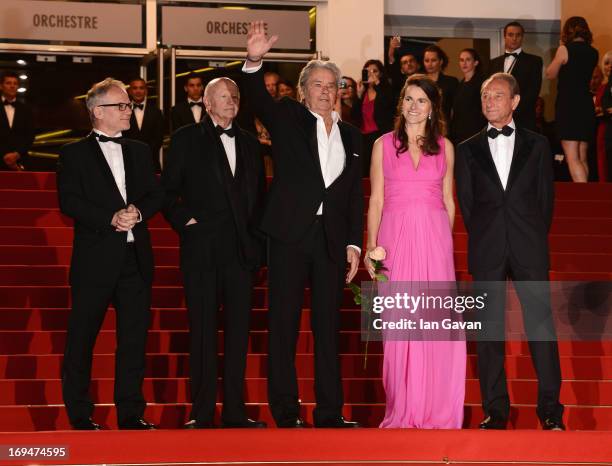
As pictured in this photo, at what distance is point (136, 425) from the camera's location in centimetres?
617

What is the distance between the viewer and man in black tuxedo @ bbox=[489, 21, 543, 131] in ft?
37.1

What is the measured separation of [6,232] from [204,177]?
12.0 ft

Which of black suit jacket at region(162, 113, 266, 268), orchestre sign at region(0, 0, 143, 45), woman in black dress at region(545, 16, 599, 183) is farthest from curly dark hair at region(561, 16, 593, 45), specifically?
orchestre sign at region(0, 0, 143, 45)

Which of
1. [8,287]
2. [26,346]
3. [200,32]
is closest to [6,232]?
[8,287]

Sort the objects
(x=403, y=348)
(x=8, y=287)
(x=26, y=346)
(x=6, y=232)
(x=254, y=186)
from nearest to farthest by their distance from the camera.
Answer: (x=403, y=348), (x=254, y=186), (x=26, y=346), (x=8, y=287), (x=6, y=232)

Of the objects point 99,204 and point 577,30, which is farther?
point 577,30

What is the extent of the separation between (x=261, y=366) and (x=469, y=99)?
185 inches

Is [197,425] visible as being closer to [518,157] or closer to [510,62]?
[518,157]

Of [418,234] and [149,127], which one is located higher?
[149,127]

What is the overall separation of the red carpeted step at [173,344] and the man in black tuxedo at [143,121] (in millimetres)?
→ 4516

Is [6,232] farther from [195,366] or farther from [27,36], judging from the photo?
[27,36]

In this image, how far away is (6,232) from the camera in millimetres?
9562

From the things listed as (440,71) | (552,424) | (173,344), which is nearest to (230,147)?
(173,344)

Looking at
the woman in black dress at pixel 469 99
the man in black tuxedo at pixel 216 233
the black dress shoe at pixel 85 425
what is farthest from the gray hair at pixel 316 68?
the woman in black dress at pixel 469 99
